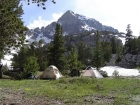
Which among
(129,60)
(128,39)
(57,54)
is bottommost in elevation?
(57,54)

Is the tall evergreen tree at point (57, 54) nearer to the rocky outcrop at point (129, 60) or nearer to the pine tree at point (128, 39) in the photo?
the pine tree at point (128, 39)

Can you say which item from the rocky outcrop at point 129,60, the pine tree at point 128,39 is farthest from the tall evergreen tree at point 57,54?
the rocky outcrop at point 129,60

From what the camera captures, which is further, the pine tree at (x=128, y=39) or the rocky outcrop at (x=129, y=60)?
the rocky outcrop at (x=129, y=60)

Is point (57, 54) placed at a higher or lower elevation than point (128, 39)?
lower

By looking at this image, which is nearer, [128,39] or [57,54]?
[57,54]

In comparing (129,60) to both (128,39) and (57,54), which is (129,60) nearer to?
(128,39)

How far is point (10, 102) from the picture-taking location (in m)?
11.8

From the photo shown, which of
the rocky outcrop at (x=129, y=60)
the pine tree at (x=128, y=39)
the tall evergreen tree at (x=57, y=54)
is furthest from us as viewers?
the rocky outcrop at (x=129, y=60)

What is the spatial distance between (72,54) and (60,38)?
6.41 m

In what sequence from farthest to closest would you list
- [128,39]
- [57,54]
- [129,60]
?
[128,39] < [129,60] < [57,54]

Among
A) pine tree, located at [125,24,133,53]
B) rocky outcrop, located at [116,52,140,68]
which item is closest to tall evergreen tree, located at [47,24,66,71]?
pine tree, located at [125,24,133,53]

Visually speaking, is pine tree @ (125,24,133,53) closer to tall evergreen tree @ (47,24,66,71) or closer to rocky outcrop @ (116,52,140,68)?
rocky outcrop @ (116,52,140,68)

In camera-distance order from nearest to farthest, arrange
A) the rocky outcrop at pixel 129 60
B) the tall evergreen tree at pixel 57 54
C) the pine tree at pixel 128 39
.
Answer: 1. the tall evergreen tree at pixel 57 54
2. the pine tree at pixel 128 39
3. the rocky outcrop at pixel 129 60

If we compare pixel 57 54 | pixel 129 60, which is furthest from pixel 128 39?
pixel 57 54
